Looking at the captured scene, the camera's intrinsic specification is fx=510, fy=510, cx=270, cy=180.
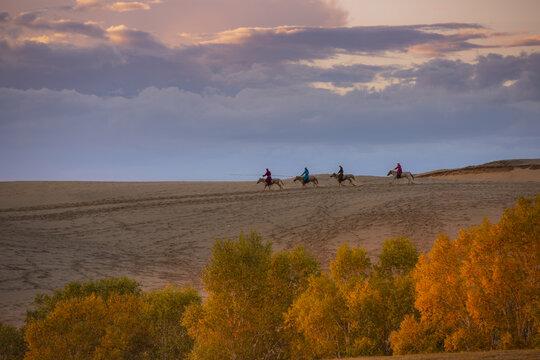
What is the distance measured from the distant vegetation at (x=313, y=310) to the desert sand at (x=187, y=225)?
13.9 ft

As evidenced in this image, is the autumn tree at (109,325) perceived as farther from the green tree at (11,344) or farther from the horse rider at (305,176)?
the horse rider at (305,176)

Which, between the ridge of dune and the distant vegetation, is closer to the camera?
the distant vegetation

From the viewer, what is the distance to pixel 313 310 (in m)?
13.3

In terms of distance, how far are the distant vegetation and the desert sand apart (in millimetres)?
4247

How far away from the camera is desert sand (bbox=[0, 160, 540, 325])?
78.4 ft

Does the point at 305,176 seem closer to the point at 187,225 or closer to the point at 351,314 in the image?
the point at 187,225

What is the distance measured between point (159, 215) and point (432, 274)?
26.9m

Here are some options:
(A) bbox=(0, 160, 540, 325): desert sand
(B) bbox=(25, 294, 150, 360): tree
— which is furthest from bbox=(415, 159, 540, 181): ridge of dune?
(B) bbox=(25, 294, 150, 360): tree

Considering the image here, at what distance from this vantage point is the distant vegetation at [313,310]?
11.8 metres

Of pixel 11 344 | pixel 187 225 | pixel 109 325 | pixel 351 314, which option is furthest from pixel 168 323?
pixel 187 225

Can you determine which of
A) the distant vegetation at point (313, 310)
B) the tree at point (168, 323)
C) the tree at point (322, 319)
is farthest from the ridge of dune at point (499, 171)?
the tree at point (168, 323)

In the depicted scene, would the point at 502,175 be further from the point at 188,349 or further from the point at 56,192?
the point at 188,349

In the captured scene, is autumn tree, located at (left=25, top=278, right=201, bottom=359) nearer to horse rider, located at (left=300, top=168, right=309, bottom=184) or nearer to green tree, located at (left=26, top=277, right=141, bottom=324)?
green tree, located at (left=26, top=277, right=141, bottom=324)

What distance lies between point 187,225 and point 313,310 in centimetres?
2170
